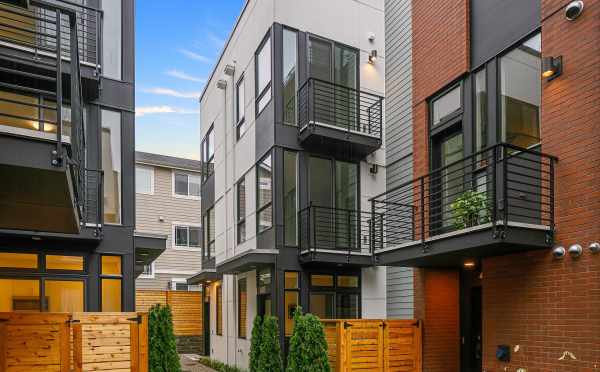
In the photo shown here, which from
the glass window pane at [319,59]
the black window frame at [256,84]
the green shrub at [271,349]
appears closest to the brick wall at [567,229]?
the green shrub at [271,349]

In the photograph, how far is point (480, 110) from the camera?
8.59 m

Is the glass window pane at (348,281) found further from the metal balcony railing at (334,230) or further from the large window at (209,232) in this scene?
the large window at (209,232)

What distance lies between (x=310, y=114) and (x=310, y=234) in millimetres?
2881

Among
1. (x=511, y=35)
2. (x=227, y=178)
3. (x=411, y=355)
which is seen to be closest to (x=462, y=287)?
(x=411, y=355)

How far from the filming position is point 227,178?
1591 centimetres

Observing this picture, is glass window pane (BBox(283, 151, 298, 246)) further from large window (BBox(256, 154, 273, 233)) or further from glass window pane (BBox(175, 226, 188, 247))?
glass window pane (BBox(175, 226, 188, 247))

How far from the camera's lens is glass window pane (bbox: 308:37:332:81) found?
498 inches

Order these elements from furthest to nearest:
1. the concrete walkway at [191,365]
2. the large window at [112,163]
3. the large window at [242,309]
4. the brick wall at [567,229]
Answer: the concrete walkway at [191,365] < the large window at [242,309] < the large window at [112,163] < the brick wall at [567,229]

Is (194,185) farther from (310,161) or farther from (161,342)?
(161,342)

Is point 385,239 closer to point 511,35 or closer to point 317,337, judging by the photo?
point 317,337

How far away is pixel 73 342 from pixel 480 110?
7858 millimetres

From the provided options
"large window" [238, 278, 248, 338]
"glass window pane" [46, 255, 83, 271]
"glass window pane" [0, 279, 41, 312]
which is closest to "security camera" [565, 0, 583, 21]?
"glass window pane" [46, 255, 83, 271]

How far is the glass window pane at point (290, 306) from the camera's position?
11.7 m

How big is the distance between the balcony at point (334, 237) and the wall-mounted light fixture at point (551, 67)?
204 inches
